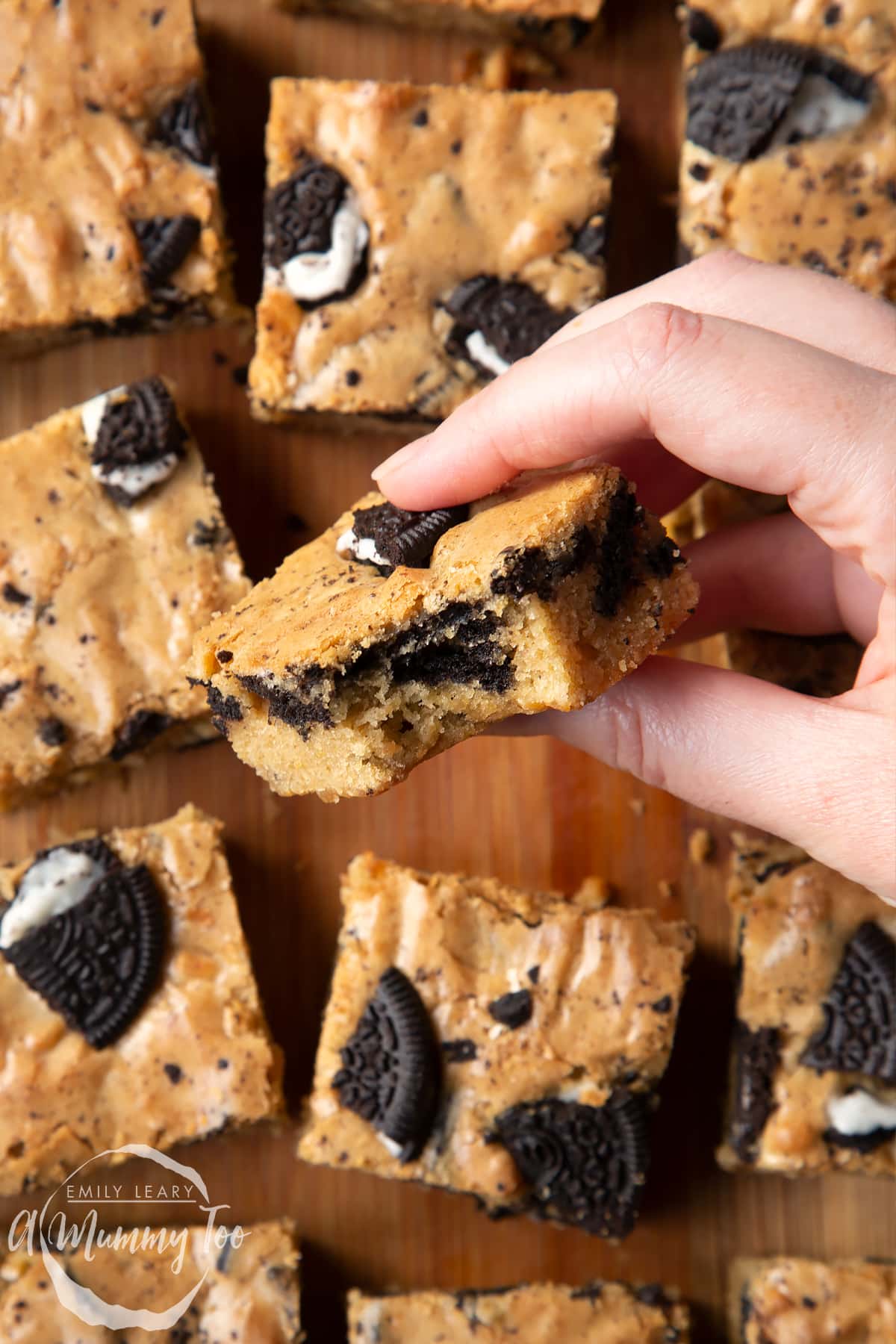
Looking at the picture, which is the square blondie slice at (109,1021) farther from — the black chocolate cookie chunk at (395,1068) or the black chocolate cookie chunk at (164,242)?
the black chocolate cookie chunk at (164,242)

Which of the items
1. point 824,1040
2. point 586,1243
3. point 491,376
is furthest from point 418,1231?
point 491,376

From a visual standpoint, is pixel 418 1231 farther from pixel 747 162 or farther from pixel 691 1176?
pixel 747 162

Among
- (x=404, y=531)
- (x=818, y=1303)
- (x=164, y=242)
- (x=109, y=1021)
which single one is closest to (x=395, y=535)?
(x=404, y=531)

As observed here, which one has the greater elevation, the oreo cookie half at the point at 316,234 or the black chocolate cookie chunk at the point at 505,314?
the oreo cookie half at the point at 316,234

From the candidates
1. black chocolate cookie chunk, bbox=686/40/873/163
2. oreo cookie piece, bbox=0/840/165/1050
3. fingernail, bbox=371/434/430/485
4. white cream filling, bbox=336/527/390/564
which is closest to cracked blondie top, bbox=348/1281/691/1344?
oreo cookie piece, bbox=0/840/165/1050

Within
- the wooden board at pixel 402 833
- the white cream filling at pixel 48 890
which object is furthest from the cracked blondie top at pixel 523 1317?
the white cream filling at pixel 48 890
